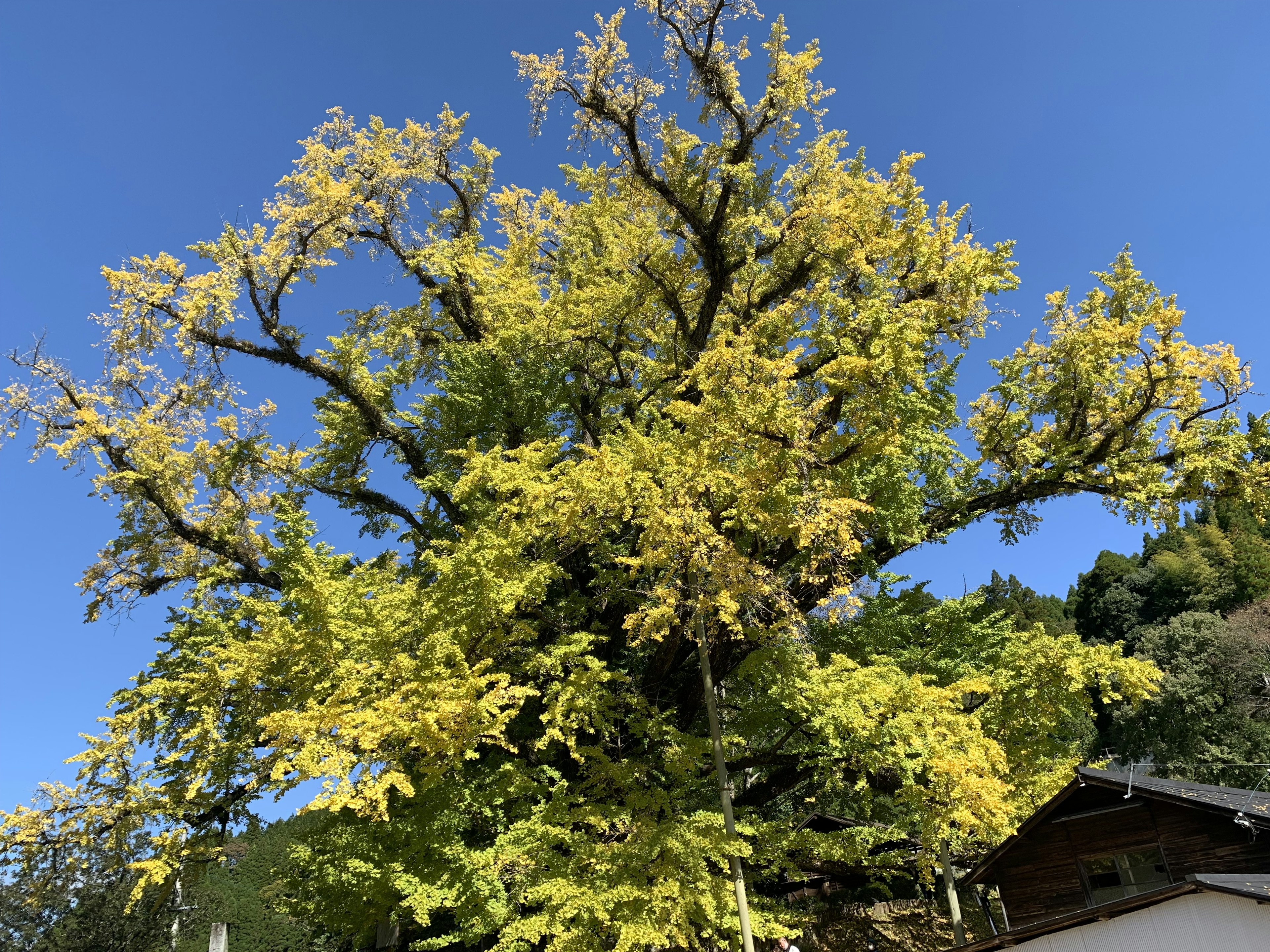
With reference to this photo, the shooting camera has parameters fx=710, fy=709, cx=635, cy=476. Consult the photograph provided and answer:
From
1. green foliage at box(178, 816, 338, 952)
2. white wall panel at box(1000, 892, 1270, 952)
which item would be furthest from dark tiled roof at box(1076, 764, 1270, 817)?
green foliage at box(178, 816, 338, 952)

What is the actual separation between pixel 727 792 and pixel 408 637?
498 cm

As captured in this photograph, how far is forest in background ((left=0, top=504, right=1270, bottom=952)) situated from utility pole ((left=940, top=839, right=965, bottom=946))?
3506mm

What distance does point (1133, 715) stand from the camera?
29281 mm

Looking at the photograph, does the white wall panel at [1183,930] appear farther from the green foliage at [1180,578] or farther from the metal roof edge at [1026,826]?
the green foliage at [1180,578]

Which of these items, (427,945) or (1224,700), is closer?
(427,945)

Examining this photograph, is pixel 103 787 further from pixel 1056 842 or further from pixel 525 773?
pixel 1056 842

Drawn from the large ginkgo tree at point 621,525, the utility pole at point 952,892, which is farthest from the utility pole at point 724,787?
the utility pole at point 952,892

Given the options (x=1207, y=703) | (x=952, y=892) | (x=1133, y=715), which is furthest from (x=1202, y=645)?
(x=952, y=892)

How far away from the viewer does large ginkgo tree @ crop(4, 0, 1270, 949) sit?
960 cm

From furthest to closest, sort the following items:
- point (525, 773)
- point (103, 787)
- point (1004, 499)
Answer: point (1004, 499) → point (525, 773) → point (103, 787)

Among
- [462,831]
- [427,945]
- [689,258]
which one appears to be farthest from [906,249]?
[427,945]

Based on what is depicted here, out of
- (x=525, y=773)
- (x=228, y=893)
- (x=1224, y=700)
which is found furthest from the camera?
(x=228, y=893)

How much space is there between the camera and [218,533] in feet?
49.9

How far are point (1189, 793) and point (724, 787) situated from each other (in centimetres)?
765
